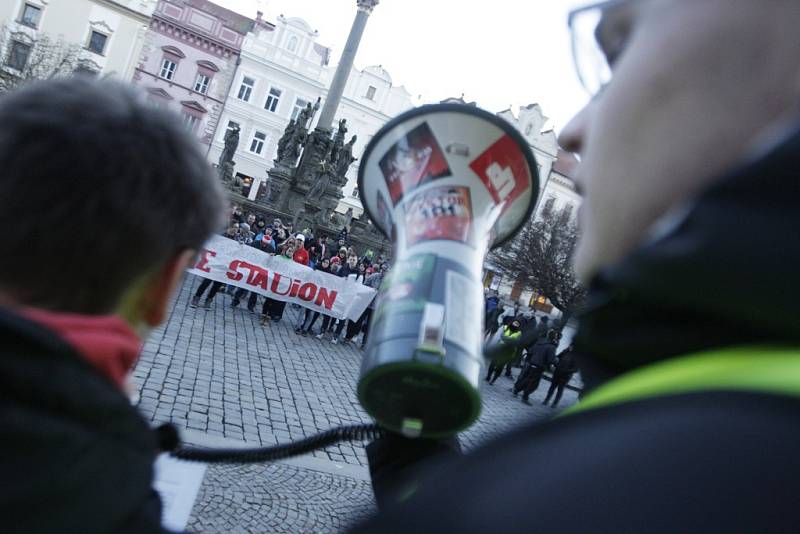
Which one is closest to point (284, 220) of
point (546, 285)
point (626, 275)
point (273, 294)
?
point (273, 294)

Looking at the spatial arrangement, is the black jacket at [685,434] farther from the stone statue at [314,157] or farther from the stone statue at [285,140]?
the stone statue at [285,140]

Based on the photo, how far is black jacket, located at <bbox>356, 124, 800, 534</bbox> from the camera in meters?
0.44

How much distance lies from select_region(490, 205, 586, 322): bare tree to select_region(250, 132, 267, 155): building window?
1889 cm

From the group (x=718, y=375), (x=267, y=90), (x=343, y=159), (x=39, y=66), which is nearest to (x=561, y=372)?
(x=718, y=375)

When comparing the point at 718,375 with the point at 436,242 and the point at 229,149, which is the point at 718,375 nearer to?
the point at 436,242

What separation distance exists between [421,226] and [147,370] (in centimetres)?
598

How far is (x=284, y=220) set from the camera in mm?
21000

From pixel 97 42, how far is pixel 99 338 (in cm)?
4496

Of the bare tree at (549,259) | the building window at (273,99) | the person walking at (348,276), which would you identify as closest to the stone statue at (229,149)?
the bare tree at (549,259)

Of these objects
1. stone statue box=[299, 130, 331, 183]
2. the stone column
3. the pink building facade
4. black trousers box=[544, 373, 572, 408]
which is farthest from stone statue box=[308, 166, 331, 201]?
the pink building facade

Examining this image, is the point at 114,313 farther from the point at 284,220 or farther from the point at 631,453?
the point at 284,220

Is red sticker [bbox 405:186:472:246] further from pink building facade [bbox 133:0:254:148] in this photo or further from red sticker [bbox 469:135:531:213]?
pink building facade [bbox 133:0:254:148]

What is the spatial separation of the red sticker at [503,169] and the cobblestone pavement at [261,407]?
2.62 feet

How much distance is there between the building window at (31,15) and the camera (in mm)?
37062
